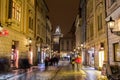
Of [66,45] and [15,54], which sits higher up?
[66,45]

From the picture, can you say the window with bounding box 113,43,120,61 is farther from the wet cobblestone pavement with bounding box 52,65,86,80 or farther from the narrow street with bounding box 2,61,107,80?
the wet cobblestone pavement with bounding box 52,65,86,80

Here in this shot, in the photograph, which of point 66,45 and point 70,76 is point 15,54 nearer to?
point 70,76

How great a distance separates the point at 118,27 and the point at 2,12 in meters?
11.5

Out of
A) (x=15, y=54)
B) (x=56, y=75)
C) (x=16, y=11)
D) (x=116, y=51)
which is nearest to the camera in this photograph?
(x=116, y=51)

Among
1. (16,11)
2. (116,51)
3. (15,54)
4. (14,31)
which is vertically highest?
(16,11)

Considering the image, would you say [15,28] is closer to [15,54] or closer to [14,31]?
[14,31]

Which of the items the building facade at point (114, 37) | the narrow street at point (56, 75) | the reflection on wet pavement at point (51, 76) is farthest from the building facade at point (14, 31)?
the building facade at point (114, 37)

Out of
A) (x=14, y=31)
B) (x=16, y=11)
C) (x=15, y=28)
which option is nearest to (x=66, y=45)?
(x=16, y=11)

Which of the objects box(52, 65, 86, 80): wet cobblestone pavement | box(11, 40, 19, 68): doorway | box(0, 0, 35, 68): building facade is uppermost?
box(0, 0, 35, 68): building facade

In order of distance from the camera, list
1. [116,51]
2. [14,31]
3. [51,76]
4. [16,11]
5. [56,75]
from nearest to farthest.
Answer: [116,51], [51,76], [56,75], [14,31], [16,11]

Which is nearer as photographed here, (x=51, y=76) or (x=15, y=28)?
(x=51, y=76)

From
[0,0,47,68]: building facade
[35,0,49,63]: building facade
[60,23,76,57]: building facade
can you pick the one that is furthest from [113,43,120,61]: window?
[60,23,76,57]: building facade

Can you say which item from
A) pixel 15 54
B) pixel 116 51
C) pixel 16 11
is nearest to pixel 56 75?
pixel 116 51

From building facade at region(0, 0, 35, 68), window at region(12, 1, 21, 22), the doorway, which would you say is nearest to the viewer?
building facade at region(0, 0, 35, 68)
